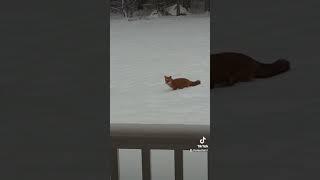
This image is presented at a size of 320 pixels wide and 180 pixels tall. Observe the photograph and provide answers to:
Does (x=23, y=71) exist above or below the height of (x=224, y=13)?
below

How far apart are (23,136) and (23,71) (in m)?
0.21

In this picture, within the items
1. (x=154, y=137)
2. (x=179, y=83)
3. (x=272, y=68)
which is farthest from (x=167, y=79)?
(x=272, y=68)

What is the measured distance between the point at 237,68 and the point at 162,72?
0.21 m

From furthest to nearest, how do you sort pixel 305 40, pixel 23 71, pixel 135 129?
pixel 23 71 < pixel 305 40 < pixel 135 129

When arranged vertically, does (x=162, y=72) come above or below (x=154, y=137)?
above

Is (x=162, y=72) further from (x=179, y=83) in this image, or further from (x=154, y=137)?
(x=154, y=137)

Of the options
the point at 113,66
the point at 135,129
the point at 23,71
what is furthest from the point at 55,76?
the point at 135,129

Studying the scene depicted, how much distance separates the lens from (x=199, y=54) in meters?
1.26

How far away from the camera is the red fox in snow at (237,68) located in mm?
1259

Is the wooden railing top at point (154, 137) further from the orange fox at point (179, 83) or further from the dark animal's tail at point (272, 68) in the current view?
the dark animal's tail at point (272, 68)

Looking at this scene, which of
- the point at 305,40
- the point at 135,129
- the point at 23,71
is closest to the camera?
the point at 135,129

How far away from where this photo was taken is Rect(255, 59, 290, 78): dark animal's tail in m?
1.29

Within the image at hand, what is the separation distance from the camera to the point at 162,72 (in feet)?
4.36

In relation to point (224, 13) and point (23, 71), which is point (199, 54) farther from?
point (23, 71)
